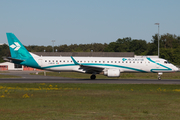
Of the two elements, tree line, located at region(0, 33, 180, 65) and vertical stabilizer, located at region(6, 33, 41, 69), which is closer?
vertical stabilizer, located at region(6, 33, 41, 69)

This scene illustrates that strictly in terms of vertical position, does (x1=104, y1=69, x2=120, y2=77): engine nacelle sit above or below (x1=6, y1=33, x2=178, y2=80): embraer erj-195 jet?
below

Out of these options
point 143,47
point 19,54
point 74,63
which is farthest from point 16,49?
point 143,47

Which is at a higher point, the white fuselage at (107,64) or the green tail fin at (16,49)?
the green tail fin at (16,49)

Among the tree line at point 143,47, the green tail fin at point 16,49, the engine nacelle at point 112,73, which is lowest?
the engine nacelle at point 112,73

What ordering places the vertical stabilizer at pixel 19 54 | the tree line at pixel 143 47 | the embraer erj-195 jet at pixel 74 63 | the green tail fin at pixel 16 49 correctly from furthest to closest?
the tree line at pixel 143 47, the green tail fin at pixel 16 49, the vertical stabilizer at pixel 19 54, the embraer erj-195 jet at pixel 74 63

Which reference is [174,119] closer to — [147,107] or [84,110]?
[147,107]

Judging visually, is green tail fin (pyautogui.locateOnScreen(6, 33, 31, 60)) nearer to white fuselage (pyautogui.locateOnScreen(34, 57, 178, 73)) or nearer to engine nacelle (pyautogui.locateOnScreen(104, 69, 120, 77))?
white fuselage (pyautogui.locateOnScreen(34, 57, 178, 73))

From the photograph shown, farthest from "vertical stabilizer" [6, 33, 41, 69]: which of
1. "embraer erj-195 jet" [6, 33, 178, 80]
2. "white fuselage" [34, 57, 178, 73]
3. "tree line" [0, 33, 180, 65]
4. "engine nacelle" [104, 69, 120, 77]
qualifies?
"tree line" [0, 33, 180, 65]

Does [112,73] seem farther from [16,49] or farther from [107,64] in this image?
[16,49]

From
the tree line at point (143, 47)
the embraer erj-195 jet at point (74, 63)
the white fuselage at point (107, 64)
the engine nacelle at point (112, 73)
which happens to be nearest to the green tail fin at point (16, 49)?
the embraer erj-195 jet at point (74, 63)

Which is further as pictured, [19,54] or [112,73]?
[19,54]

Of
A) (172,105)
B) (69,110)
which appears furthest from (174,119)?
(69,110)

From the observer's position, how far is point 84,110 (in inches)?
534

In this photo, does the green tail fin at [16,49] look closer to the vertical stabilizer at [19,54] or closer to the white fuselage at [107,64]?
the vertical stabilizer at [19,54]
